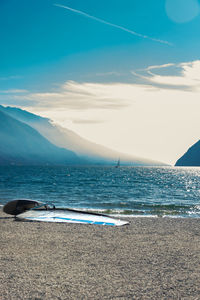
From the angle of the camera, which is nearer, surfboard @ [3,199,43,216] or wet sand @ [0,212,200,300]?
wet sand @ [0,212,200,300]

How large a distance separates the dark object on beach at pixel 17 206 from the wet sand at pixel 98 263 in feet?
13.8

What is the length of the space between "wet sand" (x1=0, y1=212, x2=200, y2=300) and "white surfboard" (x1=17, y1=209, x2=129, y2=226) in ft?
5.44

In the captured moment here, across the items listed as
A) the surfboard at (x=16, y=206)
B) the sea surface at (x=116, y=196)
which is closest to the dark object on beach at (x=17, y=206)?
the surfboard at (x=16, y=206)

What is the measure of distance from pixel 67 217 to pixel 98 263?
8680 millimetres

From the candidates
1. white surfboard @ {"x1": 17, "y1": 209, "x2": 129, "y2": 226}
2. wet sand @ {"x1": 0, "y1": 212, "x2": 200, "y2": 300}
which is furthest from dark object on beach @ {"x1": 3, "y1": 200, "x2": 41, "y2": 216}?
wet sand @ {"x1": 0, "y1": 212, "x2": 200, "y2": 300}

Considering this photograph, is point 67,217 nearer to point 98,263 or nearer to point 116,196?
point 98,263

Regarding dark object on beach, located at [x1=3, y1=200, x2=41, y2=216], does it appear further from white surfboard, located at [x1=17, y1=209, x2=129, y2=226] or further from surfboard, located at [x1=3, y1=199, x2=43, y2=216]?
white surfboard, located at [x1=17, y1=209, x2=129, y2=226]

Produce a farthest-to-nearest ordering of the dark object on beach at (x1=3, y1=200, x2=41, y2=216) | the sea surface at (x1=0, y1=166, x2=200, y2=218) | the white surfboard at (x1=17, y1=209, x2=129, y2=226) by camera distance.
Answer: the sea surface at (x1=0, y1=166, x2=200, y2=218)
the dark object on beach at (x1=3, y1=200, x2=41, y2=216)
the white surfboard at (x1=17, y1=209, x2=129, y2=226)

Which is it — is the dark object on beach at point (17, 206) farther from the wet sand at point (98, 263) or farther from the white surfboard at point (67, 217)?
the wet sand at point (98, 263)

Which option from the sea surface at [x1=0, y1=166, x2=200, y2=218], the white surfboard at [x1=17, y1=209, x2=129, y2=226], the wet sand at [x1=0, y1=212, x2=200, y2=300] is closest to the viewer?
the wet sand at [x1=0, y1=212, x2=200, y2=300]

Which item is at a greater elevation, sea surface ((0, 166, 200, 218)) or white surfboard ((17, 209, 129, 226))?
white surfboard ((17, 209, 129, 226))

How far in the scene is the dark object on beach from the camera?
754 inches

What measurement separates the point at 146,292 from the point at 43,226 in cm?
953

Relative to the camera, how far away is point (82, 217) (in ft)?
57.8
